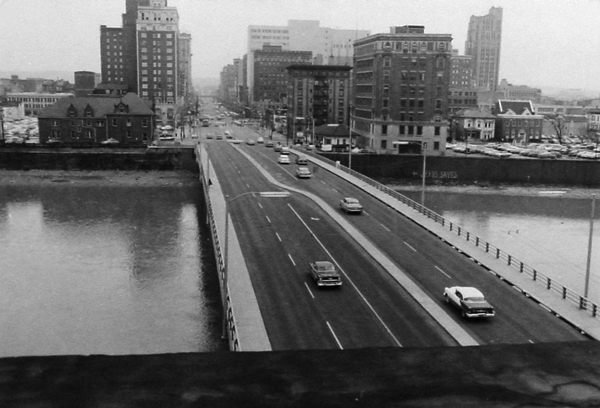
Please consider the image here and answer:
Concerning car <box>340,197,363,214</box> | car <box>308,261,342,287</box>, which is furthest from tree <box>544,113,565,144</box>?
car <box>308,261,342,287</box>

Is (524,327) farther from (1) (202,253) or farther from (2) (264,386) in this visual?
(1) (202,253)

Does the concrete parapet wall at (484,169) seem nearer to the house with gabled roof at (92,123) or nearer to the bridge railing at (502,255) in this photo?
the bridge railing at (502,255)

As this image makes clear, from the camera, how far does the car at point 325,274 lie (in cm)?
3322

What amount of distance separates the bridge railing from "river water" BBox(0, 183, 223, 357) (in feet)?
54.3

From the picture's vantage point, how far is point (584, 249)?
53.1 meters

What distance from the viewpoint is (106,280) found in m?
42.0

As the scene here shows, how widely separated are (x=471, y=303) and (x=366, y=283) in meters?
6.79

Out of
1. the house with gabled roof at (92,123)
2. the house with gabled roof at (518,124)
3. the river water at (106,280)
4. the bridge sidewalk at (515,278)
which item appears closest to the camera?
the bridge sidewalk at (515,278)

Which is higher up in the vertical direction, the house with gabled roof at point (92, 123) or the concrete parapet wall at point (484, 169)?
the house with gabled roof at point (92, 123)

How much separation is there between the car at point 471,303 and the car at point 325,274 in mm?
5916

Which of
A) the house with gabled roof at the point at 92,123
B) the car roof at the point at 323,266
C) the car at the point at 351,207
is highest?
the house with gabled roof at the point at 92,123

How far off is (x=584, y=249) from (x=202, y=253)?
29758 millimetres

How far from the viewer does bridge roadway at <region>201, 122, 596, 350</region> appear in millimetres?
27234

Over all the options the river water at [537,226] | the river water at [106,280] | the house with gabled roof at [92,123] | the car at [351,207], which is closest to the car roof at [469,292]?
the river water at [106,280]
